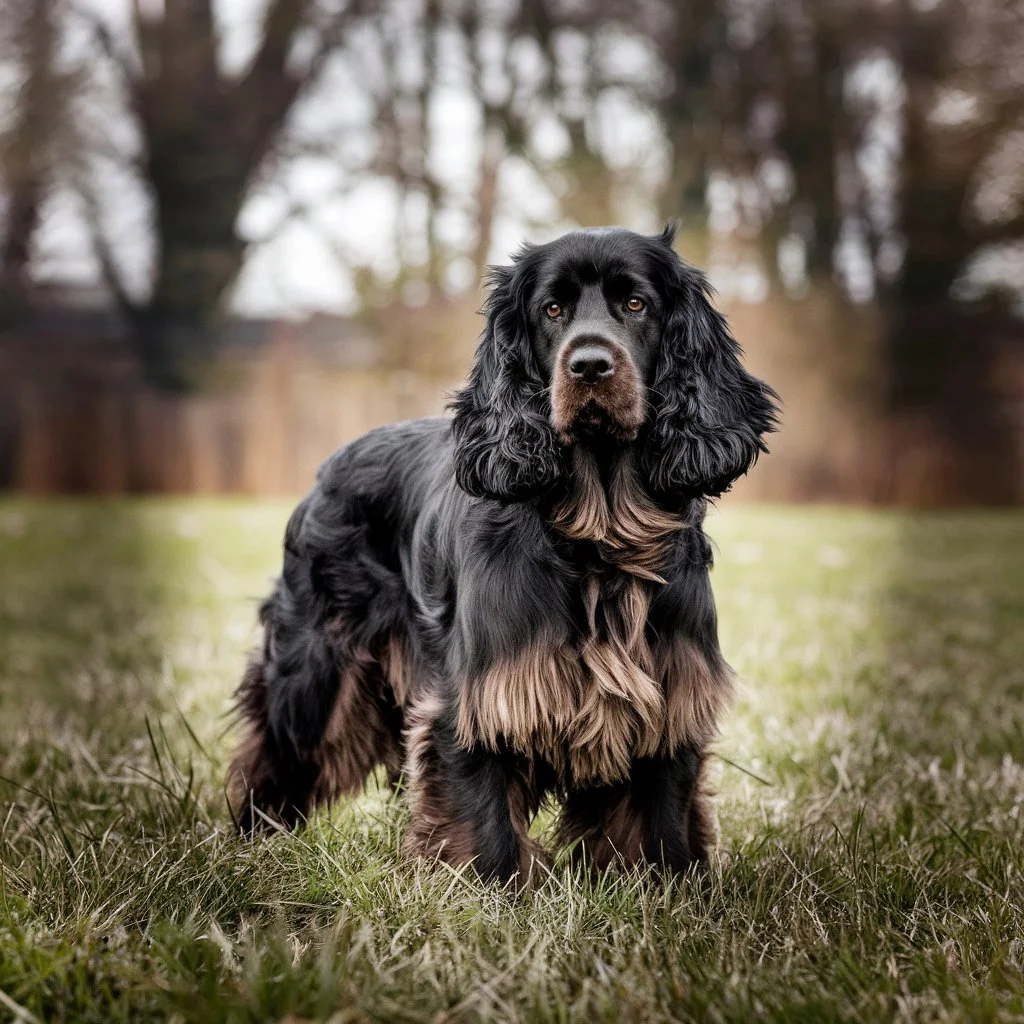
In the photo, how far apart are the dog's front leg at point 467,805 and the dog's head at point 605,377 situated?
52 centimetres

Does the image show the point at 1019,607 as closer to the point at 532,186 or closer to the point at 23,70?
the point at 532,186

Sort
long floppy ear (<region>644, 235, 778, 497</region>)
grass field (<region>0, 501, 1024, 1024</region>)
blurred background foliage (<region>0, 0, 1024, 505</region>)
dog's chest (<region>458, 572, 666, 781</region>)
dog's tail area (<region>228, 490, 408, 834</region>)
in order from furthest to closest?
blurred background foliage (<region>0, 0, 1024, 505</region>), dog's tail area (<region>228, 490, 408, 834</region>), long floppy ear (<region>644, 235, 778, 497</region>), dog's chest (<region>458, 572, 666, 781</region>), grass field (<region>0, 501, 1024, 1024</region>)

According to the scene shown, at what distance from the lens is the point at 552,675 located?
2287 mm

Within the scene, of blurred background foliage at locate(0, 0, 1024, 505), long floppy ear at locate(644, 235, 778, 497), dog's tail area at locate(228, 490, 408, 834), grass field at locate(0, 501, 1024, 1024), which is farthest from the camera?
blurred background foliage at locate(0, 0, 1024, 505)

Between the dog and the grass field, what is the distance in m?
0.17

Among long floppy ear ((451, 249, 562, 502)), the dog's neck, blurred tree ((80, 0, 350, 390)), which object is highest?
blurred tree ((80, 0, 350, 390))

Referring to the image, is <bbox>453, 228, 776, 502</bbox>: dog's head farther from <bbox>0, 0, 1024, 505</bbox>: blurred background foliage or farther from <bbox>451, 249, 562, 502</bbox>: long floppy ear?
<bbox>0, 0, 1024, 505</bbox>: blurred background foliage

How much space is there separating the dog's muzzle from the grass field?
849 millimetres

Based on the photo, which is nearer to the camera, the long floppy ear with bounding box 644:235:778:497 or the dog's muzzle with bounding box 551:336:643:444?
the dog's muzzle with bounding box 551:336:643:444

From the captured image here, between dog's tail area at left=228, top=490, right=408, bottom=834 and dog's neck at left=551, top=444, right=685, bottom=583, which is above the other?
dog's neck at left=551, top=444, right=685, bottom=583

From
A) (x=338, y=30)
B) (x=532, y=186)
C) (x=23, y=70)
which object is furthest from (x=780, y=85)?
(x=23, y=70)

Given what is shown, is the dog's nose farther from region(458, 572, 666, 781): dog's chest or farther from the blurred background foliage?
the blurred background foliage

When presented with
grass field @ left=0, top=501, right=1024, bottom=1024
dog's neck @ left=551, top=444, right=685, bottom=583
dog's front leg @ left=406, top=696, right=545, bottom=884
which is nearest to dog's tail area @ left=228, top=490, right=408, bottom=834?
grass field @ left=0, top=501, right=1024, bottom=1024

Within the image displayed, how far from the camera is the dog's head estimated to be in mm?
2371
